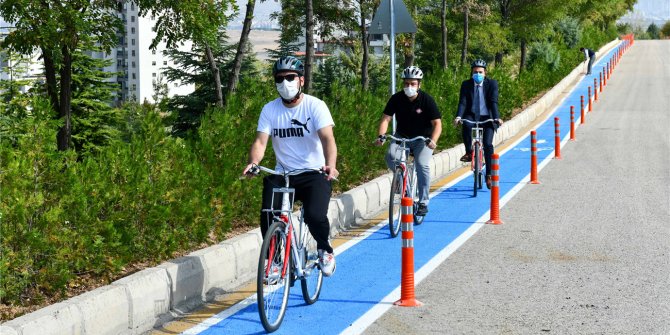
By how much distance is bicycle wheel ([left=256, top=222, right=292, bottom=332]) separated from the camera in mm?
7008

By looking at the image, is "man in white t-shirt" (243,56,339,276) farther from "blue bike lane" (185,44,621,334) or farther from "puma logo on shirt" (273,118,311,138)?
"blue bike lane" (185,44,621,334)

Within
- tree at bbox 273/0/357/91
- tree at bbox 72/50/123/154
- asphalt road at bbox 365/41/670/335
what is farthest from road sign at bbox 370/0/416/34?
tree at bbox 72/50/123/154

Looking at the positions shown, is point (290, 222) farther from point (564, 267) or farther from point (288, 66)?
point (564, 267)

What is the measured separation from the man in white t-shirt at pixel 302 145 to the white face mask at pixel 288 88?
19 mm

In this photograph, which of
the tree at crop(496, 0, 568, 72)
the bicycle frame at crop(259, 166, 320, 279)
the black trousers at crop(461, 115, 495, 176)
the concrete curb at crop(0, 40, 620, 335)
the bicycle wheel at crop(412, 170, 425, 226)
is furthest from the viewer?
the tree at crop(496, 0, 568, 72)

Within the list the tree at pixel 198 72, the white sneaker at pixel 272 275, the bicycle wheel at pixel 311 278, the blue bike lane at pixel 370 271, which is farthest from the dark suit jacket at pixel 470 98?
the tree at pixel 198 72

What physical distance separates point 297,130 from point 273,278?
1.21 metres

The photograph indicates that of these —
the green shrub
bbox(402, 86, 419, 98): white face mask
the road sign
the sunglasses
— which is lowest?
bbox(402, 86, 419, 98): white face mask

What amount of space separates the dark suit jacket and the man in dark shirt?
141 inches

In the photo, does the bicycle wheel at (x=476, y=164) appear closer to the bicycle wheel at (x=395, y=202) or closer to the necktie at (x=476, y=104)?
the necktie at (x=476, y=104)

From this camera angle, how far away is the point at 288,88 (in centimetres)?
755

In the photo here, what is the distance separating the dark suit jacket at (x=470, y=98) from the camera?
15.7 m

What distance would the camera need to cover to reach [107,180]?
342 inches

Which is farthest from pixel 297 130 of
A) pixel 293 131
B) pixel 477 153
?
pixel 477 153
